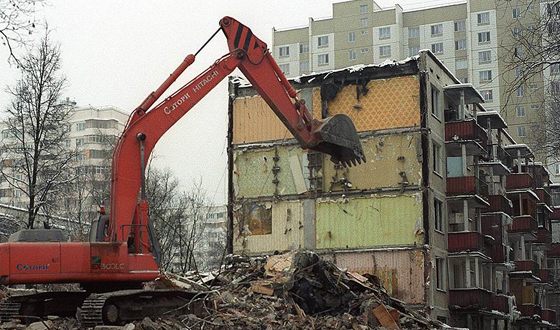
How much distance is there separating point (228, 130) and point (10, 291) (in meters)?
20.9

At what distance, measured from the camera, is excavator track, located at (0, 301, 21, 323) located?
15977mm

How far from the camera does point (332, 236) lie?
3844cm

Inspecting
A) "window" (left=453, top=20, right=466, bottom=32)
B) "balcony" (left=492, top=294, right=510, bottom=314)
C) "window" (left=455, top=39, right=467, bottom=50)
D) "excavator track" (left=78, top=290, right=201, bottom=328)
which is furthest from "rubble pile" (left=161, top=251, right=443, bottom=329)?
"window" (left=453, top=20, right=466, bottom=32)

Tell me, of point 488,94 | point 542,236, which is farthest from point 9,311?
point 488,94

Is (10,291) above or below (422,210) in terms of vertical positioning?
below

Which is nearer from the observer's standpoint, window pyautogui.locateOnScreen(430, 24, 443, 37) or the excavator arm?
the excavator arm

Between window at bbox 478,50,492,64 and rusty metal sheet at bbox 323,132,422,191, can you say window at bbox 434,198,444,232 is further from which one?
window at bbox 478,50,492,64

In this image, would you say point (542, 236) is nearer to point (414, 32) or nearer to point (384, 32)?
point (414, 32)

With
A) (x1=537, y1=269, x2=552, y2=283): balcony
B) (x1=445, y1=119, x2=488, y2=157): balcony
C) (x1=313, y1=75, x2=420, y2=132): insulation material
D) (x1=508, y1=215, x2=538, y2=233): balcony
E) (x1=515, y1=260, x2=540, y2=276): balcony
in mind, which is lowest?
(x1=537, y1=269, x2=552, y2=283): balcony

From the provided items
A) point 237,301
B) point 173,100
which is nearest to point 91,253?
point 173,100

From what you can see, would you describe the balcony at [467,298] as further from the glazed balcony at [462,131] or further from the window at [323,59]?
the window at [323,59]

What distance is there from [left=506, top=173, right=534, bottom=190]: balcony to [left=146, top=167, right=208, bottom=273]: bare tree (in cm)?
2061

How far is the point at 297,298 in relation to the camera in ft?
70.3

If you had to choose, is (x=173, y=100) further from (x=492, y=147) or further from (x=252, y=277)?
(x=492, y=147)
